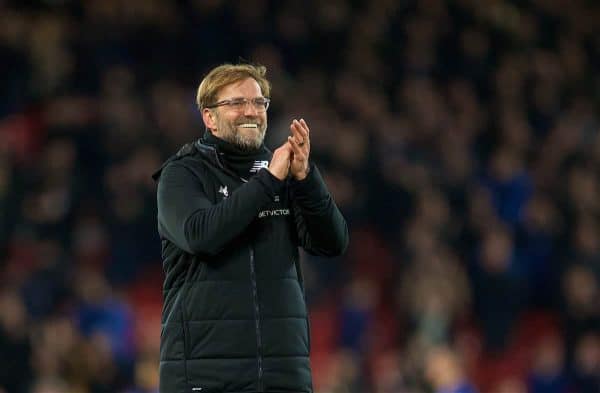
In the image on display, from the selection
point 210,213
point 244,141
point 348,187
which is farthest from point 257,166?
point 348,187

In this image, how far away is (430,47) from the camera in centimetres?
1171

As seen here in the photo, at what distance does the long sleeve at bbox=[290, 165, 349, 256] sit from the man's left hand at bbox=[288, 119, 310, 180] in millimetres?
27

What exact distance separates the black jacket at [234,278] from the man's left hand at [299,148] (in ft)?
0.10

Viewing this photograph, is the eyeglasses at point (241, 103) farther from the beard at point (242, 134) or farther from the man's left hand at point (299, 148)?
the man's left hand at point (299, 148)

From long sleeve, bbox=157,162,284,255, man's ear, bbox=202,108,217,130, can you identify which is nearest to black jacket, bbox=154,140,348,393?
long sleeve, bbox=157,162,284,255

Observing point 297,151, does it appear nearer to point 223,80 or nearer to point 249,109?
point 249,109

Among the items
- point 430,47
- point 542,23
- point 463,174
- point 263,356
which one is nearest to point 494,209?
point 463,174

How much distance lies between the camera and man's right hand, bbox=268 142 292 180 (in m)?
3.61

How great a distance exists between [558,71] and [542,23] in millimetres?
761

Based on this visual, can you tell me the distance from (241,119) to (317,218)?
1.17 feet

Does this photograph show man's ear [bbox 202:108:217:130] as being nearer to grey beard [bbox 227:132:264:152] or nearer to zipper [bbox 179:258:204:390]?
grey beard [bbox 227:132:264:152]

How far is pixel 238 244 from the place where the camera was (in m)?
3.69

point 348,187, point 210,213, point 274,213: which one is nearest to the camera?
point 210,213

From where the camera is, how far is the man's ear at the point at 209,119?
3.83 m
